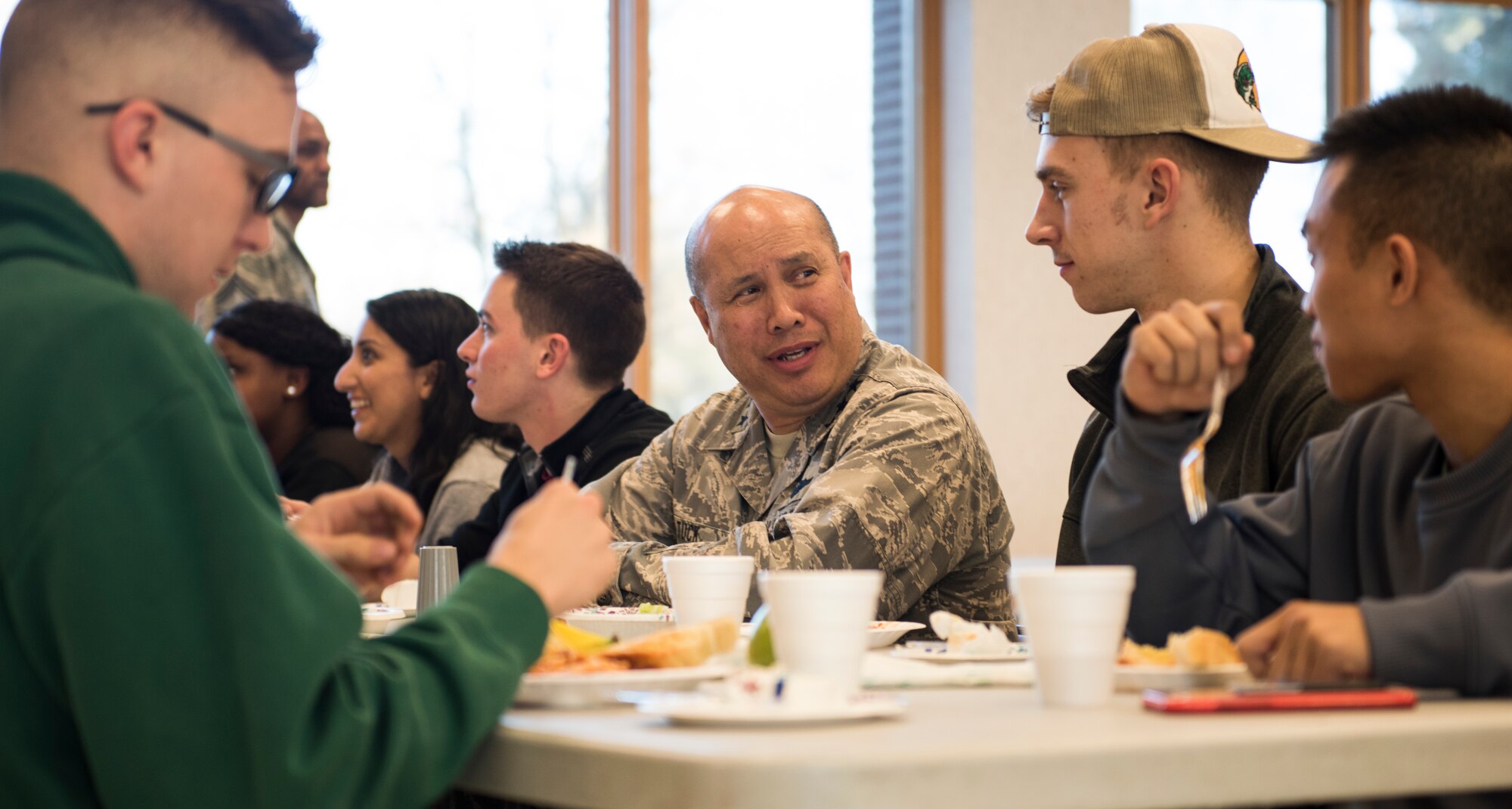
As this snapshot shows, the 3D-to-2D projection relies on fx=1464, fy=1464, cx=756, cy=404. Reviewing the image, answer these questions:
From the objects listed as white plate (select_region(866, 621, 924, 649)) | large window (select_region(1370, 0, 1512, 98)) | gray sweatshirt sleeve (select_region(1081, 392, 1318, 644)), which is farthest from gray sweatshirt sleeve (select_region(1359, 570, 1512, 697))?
large window (select_region(1370, 0, 1512, 98))

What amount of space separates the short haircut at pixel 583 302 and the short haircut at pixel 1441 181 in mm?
2219

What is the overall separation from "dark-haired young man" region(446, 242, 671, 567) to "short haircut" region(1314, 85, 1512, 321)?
6.85ft

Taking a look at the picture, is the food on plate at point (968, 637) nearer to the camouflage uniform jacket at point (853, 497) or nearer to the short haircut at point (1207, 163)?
the camouflage uniform jacket at point (853, 497)

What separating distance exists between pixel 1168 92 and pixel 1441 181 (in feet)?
2.52

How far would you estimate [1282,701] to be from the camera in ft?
3.21

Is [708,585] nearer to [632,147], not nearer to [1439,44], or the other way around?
[632,147]

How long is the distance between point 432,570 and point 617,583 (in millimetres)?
433

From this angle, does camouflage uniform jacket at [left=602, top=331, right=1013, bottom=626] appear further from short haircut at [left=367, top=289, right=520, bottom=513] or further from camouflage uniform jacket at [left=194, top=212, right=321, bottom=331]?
camouflage uniform jacket at [left=194, top=212, right=321, bottom=331]

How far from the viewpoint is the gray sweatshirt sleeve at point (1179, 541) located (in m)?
1.42

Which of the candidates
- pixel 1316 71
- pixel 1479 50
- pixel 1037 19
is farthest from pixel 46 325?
pixel 1479 50

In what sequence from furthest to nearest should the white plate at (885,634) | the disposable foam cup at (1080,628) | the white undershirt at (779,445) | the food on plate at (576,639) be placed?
the white undershirt at (779,445) < the white plate at (885,634) < the food on plate at (576,639) < the disposable foam cup at (1080,628)

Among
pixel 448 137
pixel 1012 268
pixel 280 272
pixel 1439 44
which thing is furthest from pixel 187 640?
pixel 1439 44

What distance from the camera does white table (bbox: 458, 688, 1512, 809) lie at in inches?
30.7

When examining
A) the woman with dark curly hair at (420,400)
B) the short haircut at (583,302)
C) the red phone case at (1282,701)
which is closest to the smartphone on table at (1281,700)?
the red phone case at (1282,701)
